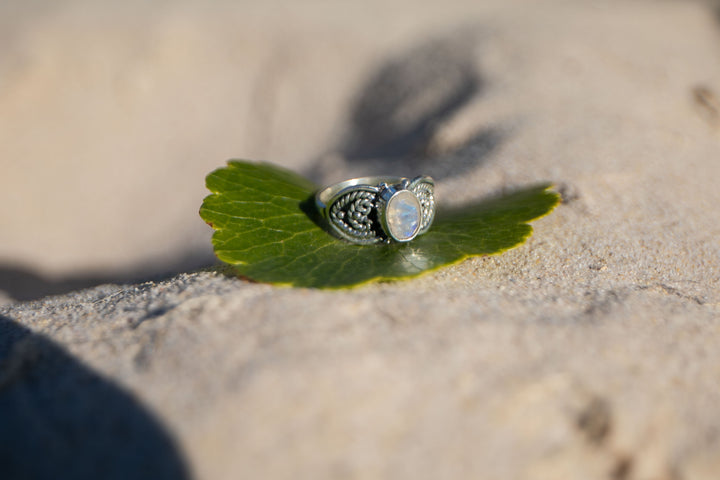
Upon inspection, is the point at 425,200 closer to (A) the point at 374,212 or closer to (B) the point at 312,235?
(A) the point at 374,212

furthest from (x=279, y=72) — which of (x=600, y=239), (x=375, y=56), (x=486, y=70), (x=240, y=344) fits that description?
(x=240, y=344)

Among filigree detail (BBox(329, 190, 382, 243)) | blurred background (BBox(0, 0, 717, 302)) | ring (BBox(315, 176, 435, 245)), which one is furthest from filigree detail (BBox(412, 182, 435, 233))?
blurred background (BBox(0, 0, 717, 302))

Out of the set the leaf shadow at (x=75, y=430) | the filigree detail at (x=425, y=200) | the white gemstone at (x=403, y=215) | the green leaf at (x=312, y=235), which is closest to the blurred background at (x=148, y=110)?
the green leaf at (x=312, y=235)

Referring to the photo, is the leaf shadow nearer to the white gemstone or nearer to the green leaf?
the green leaf

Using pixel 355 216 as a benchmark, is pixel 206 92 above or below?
above

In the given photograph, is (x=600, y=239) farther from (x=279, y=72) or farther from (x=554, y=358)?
(x=279, y=72)

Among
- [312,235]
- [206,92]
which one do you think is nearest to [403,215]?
[312,235]
